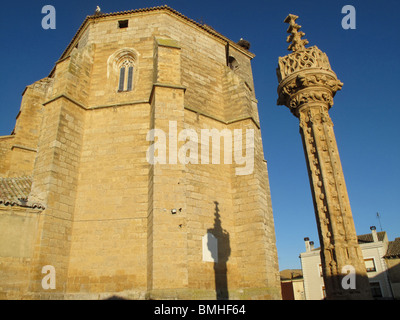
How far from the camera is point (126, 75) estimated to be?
11.3 metres

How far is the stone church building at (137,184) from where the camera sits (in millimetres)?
7953

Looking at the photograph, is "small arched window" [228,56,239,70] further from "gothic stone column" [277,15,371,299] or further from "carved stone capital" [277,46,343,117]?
"carved stone capital" [277,46,343,117]

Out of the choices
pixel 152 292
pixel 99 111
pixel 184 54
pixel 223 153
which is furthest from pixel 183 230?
pixel 184 54

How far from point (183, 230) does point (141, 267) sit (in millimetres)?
1550


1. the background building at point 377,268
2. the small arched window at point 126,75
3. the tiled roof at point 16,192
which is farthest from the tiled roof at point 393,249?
the tiled roof at point 16,192

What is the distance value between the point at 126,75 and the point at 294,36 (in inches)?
240

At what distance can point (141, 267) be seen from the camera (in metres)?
8.27

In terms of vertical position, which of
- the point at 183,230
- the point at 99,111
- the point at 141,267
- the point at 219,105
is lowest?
the point at 141,267

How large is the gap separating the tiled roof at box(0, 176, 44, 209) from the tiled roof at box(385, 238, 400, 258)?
2598 cm

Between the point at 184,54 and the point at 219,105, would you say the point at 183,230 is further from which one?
the point at 184,54

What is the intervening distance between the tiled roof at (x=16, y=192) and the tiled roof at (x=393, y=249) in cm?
2598

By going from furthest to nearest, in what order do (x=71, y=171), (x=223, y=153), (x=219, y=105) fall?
(x=219, y=105)
(x=223, y=153)
(x=71, y=171)

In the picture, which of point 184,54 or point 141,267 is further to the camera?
point 184,54

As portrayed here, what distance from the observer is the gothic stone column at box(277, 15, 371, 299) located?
17.9 ft
